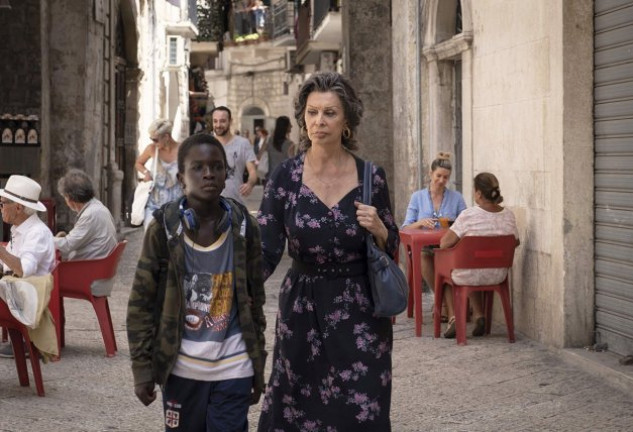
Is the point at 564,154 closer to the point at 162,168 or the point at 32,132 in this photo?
the point at 162,168

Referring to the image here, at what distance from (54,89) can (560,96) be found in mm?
9061

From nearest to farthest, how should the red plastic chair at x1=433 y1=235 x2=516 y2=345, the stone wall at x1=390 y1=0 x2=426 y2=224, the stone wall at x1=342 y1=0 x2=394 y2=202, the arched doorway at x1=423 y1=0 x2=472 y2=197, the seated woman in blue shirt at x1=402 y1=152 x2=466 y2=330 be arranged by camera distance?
the red plastic chair at x1=433 y1=235 x2=516 y2=345
the seated woman in blue shirt at x1=402 y1=152 x2=466 y2=330
the arched doorway at x1=423 y1=0 x2=472 y2=197
the stone wall at x1=390 y1=0 x2=426 y2=224
the stone wall at x1=342 y1=0 x2=394 y2=202

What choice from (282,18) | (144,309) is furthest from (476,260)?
(282,18)

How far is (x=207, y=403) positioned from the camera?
4293 mm

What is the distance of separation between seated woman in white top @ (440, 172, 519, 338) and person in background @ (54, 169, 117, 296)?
238cm

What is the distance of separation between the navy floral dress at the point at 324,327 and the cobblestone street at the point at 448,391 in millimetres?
1811

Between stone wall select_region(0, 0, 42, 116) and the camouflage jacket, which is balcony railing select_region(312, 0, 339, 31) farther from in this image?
the camouflage jacket

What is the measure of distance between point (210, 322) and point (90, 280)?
15.1ft

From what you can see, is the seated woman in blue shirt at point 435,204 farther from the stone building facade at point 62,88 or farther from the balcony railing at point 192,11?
the balcony railing at point 192,11

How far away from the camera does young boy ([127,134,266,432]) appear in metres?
4.22

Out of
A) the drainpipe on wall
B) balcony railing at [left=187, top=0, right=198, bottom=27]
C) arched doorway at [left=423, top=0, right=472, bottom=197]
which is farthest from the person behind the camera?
balcony railing at [left=187, top=0, right=198, bottom=27]

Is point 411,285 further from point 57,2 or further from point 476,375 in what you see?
point 57,2

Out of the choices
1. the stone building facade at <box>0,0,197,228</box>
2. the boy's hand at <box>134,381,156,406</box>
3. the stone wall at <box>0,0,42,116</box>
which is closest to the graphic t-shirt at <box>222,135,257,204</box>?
the stone building facade at <box>0,0,197,228</box>

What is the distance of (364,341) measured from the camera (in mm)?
4816
